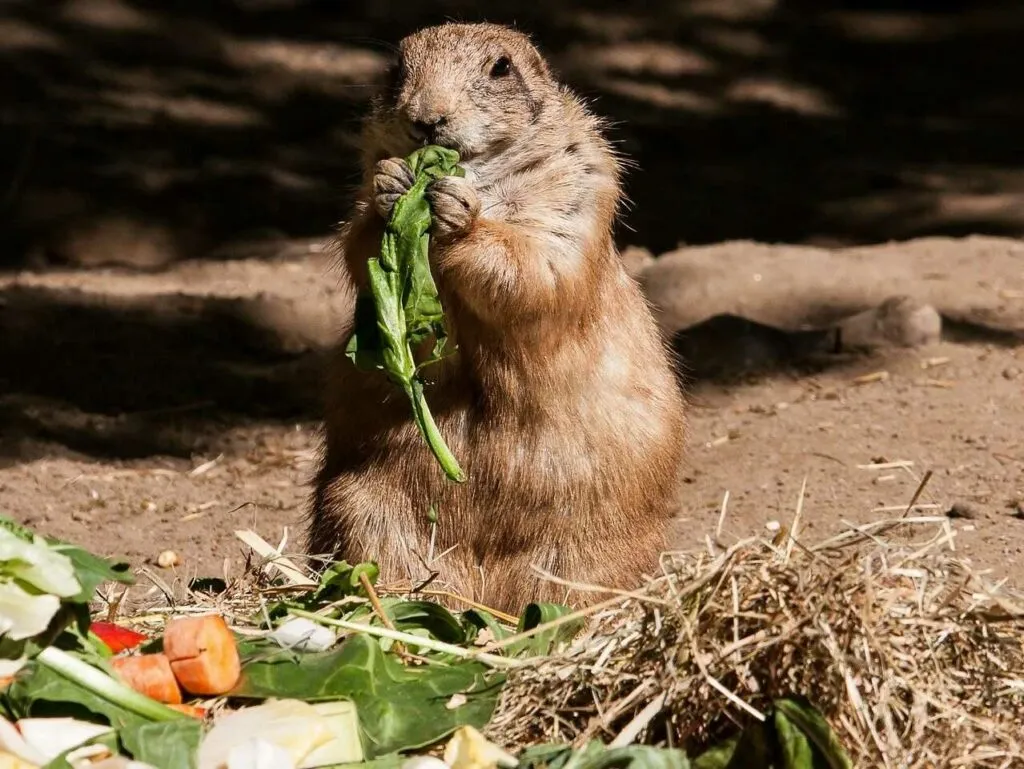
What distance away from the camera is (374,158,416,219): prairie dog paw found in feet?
17.1

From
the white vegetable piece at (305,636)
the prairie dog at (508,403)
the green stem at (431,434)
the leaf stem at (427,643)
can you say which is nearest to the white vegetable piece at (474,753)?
the leaf stem at (427,643)

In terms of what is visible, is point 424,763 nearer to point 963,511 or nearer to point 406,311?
point 406,311

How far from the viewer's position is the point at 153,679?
→ 398cm

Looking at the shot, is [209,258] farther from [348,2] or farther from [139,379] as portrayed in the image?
[348,2]

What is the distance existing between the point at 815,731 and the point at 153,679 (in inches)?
61.6

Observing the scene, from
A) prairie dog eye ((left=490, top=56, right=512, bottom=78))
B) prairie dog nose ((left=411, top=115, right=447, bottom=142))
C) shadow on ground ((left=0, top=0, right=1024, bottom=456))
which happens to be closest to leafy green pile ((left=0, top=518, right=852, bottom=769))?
prairie dog nose ((left=411, top=115, right=447, bottom=142))

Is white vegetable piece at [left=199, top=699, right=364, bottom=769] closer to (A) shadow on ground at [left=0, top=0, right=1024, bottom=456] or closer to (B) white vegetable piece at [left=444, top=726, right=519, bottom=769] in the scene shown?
(B) white vegetable piece at [left=444, top=726, right=519, bottom=769]

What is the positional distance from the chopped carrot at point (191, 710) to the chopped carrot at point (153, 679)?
1.5 inches

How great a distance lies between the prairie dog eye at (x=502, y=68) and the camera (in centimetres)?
573

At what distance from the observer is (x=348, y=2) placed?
1384 cm

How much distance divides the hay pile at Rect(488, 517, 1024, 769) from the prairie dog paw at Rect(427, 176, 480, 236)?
159 centimetres

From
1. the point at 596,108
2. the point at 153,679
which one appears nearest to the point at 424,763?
the point at 153,679

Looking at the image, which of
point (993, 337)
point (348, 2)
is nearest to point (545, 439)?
point (993, 337)

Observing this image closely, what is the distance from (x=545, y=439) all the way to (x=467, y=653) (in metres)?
1.50
